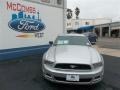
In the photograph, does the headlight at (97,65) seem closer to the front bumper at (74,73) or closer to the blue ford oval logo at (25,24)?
the front bumper at (74,73)

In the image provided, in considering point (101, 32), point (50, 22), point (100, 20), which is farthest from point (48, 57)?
point (100, 20)

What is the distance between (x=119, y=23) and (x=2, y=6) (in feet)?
138

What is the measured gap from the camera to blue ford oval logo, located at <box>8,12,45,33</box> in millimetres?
10715

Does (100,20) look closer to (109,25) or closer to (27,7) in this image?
(109,25)

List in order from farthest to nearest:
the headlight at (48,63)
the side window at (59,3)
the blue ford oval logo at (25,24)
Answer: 1. the side window at (59,3)
2. the blue ford oval logo at (25,24)
3. the headlight at (48,63)

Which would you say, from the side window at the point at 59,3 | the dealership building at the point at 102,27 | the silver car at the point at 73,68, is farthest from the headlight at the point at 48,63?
the dealership building at the point at 102,27

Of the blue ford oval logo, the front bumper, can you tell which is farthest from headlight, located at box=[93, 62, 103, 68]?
the blue ford oval logo

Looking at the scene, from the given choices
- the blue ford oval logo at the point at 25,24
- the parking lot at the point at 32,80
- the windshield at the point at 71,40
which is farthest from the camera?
the blue ford oval logo at the point at 25,24

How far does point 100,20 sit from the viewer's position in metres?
72.8

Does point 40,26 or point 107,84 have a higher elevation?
point 40,26

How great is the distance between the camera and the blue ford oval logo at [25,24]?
1071 cm

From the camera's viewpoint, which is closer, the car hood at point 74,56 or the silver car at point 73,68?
the silver car at point 73,68

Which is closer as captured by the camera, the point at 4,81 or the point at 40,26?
the point at 4,81

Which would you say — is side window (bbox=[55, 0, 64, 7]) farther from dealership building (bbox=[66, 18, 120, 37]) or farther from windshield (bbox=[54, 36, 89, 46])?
dealership building (bbox=[66, 18, 120, 37])
